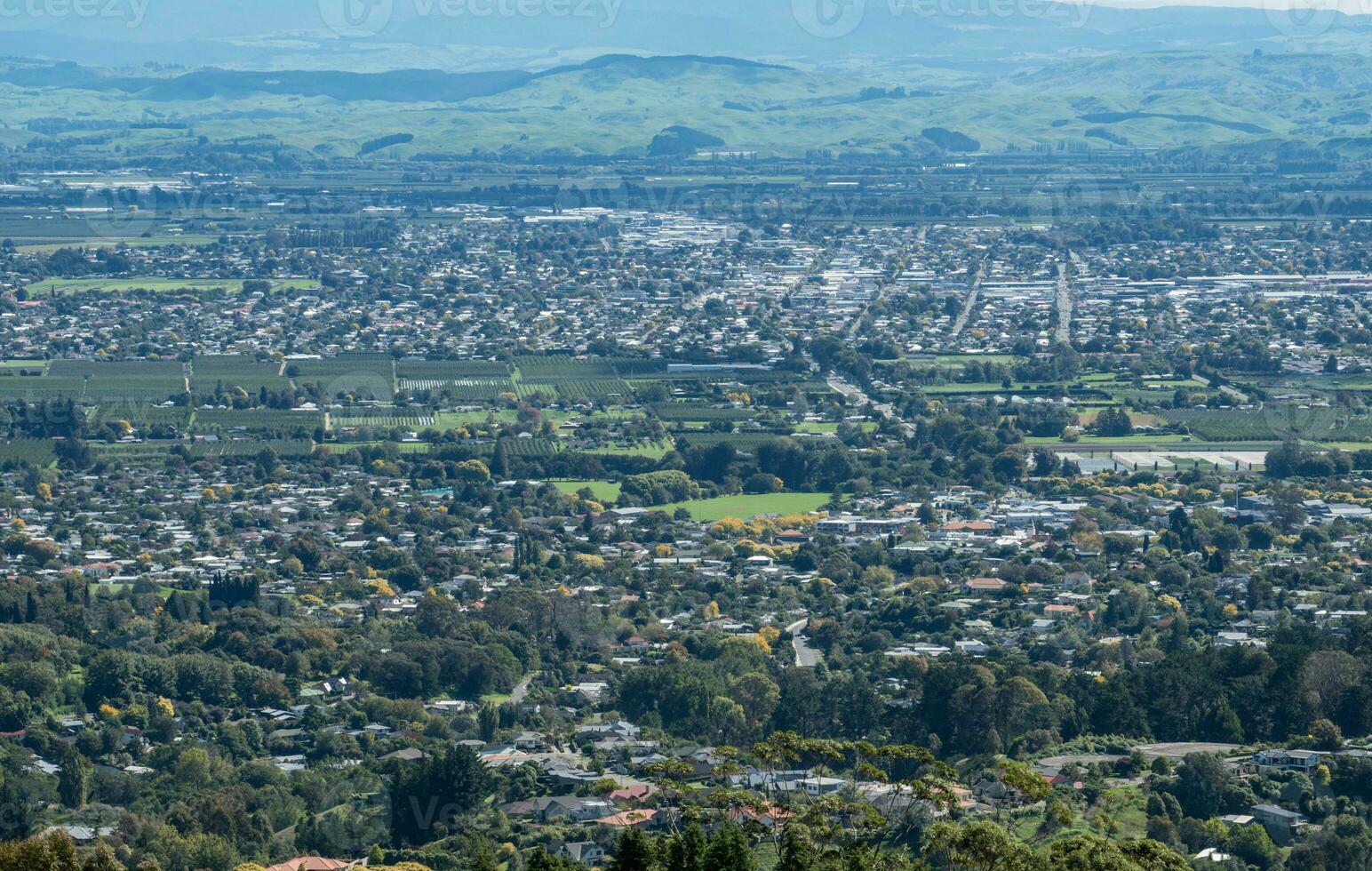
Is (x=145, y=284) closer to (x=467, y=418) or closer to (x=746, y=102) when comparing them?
(x=467, y=418)

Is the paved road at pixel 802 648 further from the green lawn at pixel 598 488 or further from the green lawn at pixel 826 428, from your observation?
the green lawn at pixel 826 428

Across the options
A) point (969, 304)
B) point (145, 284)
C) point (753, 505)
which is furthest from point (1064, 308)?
point (753, 505)

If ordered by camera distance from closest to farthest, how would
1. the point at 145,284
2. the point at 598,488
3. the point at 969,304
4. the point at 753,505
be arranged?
the point at 753,505, the point at 598,488, the point at 969,304, the point at 145,284

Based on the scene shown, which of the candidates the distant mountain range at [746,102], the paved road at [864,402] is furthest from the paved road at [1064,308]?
the distant mountain range at [746,102]

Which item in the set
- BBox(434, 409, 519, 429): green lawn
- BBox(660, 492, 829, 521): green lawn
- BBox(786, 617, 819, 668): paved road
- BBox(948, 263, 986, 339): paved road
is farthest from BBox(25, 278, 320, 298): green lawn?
BBox(786, 617, 819, 668): paved road

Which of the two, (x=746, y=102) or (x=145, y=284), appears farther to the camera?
(x=746, y=102)

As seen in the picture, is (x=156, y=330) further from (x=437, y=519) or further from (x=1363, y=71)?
(x=1363, y=71)

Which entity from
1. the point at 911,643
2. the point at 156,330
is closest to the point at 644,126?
the point at 156,330
